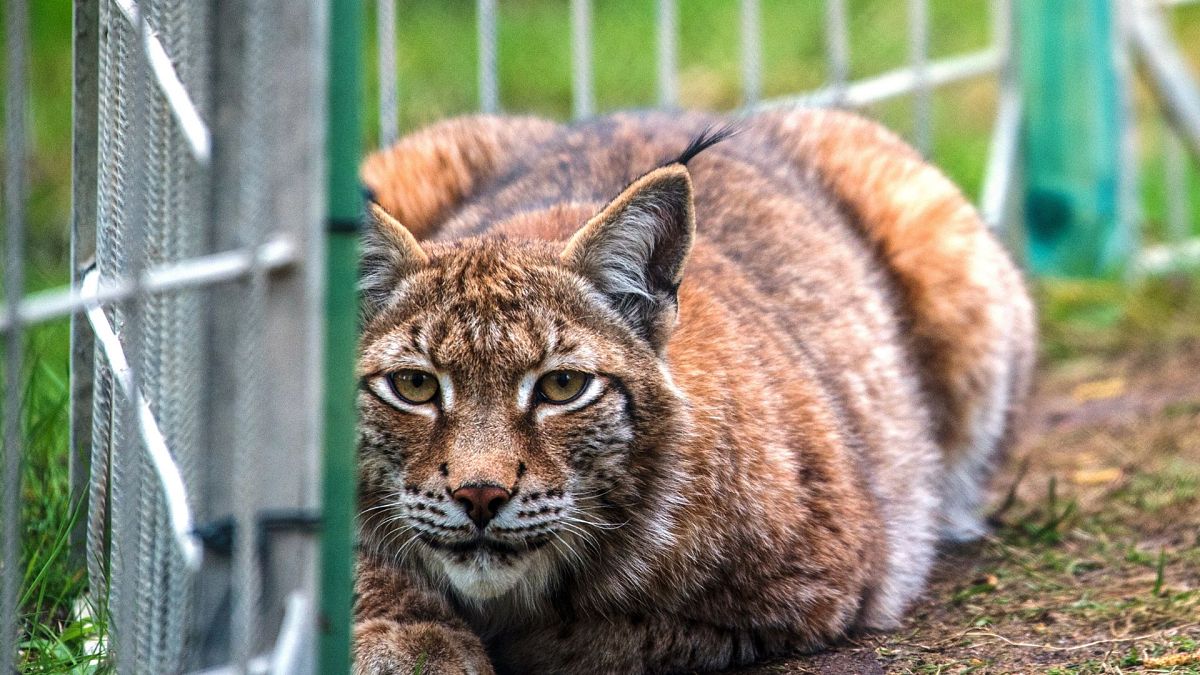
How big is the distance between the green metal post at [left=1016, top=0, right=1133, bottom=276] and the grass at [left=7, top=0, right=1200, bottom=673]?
0.19 meters

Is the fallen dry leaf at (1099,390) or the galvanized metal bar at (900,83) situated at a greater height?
the galvanized metal bar at (900,83)

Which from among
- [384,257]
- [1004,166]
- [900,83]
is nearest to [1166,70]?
[1004,166]

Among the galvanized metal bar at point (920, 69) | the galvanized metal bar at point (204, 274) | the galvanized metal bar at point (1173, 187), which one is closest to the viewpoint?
the galvanized metal bar at point (204, 274)

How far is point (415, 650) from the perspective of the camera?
3.13m

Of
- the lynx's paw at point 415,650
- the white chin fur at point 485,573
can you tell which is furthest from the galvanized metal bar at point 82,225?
the white chin fur at point 485,573

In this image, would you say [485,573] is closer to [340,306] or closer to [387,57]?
[340,306]

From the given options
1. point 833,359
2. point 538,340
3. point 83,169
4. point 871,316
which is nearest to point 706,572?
point 538,340

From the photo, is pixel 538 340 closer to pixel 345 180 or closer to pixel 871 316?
pixel 345 180

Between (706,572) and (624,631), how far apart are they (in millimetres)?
226

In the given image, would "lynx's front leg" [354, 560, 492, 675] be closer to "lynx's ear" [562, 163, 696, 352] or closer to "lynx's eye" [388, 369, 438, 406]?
"lynx's eye" [388, 369, 438, 406]

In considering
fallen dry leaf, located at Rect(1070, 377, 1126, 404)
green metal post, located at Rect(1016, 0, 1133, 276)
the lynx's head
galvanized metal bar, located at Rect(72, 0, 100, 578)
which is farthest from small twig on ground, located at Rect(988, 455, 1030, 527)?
green metal post, located at Rect(1016, 0, 1133, 276)

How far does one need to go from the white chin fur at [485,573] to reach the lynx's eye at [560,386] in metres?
0.34

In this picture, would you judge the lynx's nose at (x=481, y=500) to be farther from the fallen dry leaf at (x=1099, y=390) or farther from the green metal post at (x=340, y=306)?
the fallen dry leaf at (x=1099, y=390)

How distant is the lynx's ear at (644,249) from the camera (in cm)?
320
